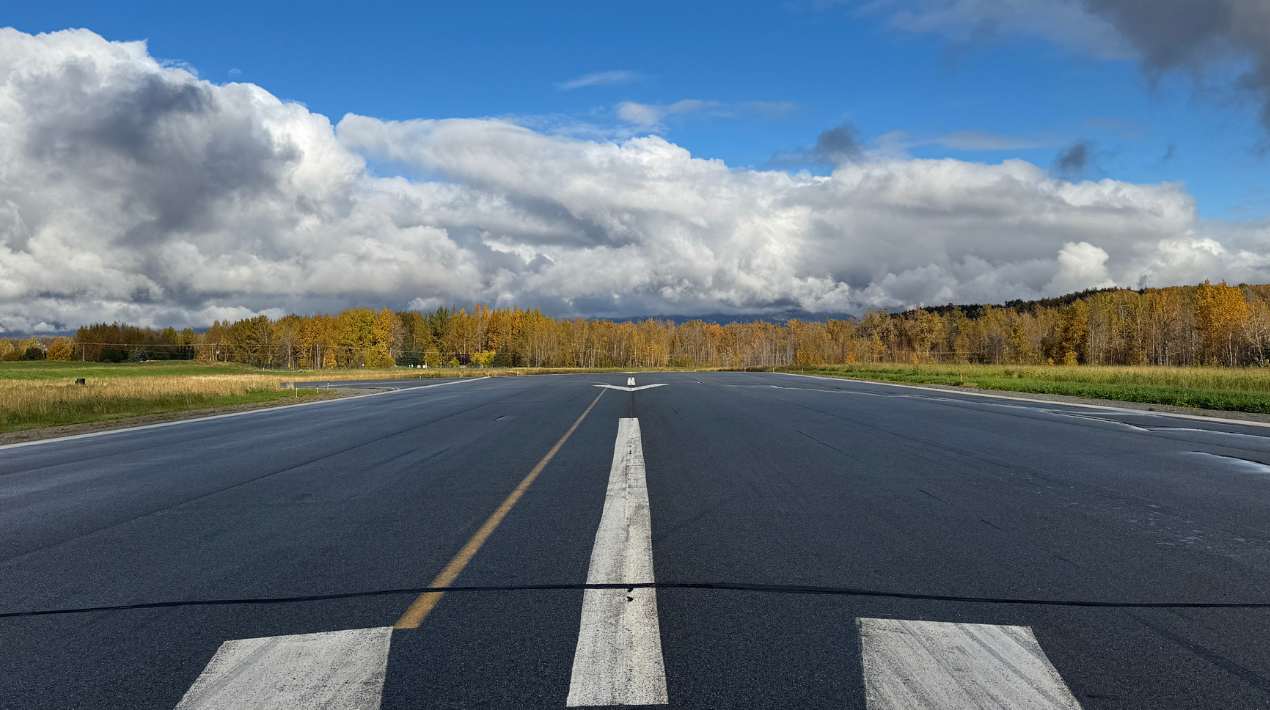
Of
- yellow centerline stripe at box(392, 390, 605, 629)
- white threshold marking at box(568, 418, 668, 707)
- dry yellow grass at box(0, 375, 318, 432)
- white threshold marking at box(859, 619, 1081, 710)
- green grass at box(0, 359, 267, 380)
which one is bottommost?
green grass at box(0, 359, 267, 380)

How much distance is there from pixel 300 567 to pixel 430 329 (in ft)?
568

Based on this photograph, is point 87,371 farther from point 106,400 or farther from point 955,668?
point 955,668

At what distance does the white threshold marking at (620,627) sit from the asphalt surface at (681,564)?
0.10 meters

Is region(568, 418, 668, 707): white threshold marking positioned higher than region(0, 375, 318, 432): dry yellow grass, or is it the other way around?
region(568, 418, 668, 707): white threshold marking

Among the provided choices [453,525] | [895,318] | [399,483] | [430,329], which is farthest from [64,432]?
[895,318]

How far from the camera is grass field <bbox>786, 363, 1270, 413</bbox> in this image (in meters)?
23.8

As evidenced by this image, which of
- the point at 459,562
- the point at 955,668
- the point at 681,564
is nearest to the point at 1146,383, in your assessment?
the point at 681,564

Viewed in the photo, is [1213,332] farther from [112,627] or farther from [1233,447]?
[112,627]

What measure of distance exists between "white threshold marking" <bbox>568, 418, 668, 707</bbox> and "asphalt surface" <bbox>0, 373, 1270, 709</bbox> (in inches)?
3.7

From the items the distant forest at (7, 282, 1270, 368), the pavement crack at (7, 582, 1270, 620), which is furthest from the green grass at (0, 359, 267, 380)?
the pavement crack at (7, 582, 1270, 620)

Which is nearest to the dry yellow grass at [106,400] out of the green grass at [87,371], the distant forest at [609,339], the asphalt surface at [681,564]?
the asphalt surface at [681,564]

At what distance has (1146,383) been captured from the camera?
112 feet

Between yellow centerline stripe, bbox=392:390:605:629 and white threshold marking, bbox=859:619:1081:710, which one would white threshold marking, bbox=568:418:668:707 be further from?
white threshold marking, bbox=859:619:1081:710

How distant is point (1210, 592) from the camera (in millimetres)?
4777
